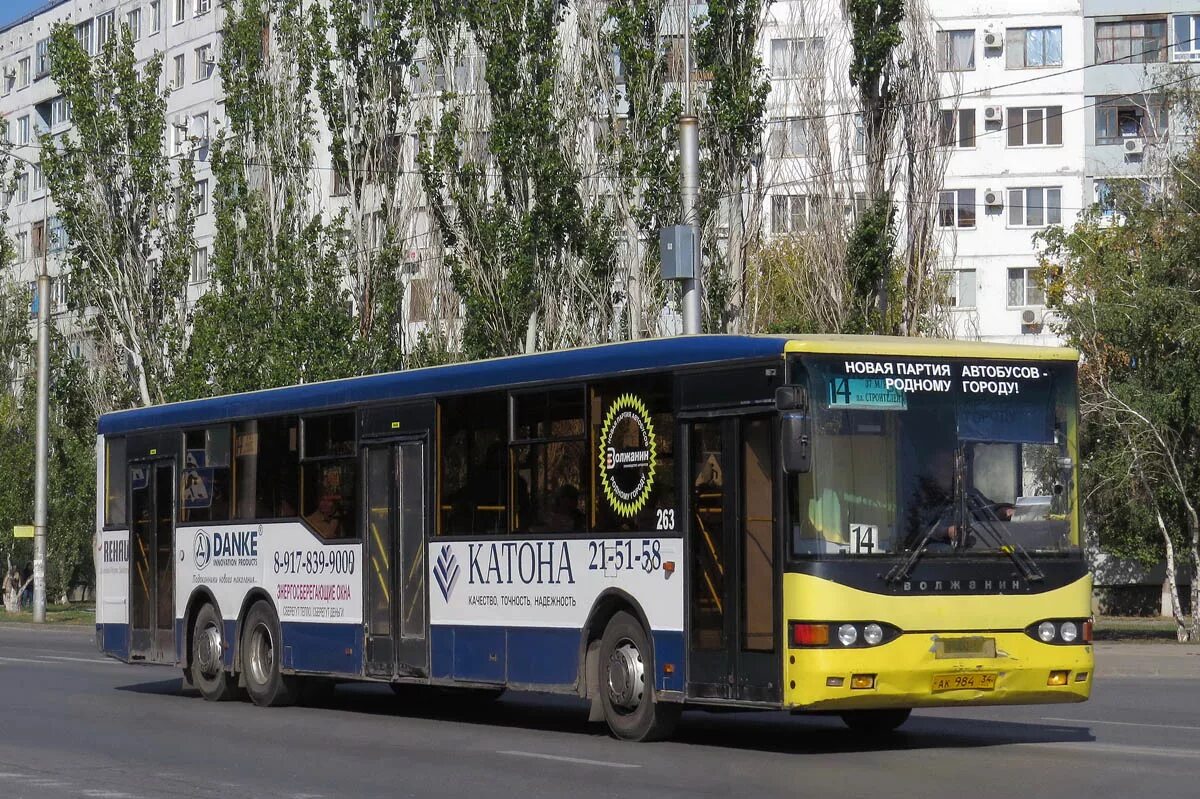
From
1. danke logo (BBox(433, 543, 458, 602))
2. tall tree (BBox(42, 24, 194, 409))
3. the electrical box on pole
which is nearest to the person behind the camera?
danke logo (BBox(433, 543, 458, 602))

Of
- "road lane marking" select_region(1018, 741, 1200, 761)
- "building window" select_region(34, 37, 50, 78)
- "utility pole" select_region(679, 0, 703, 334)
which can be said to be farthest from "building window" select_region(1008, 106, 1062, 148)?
"road lane marking" select_region(1018, 741, 1200, 761)

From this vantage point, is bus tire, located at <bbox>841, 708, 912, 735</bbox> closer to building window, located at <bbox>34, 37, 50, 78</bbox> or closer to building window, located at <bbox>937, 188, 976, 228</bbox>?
building window, located at <bbox>937, 188, 976, 228</bbox>

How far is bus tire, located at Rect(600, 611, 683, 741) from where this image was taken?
1551cm

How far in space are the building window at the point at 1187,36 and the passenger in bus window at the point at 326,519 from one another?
50.2 m

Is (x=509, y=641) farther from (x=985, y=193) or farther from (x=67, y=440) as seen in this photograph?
(x=985, y=193)

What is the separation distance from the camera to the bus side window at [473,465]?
57.4 feet

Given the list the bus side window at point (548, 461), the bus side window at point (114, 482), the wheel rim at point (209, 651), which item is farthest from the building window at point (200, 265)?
the bus side window at point (548, 461)

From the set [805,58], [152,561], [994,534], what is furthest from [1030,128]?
[994,534]

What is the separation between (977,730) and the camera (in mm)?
17062

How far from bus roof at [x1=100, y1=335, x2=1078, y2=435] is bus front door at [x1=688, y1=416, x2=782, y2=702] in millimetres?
576

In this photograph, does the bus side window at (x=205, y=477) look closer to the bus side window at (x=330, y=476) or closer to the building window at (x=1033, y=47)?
the bus side window at (x=330, y=476)

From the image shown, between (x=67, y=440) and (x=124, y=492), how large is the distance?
31688 mm

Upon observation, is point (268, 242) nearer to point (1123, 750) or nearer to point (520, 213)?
point (520, 213)

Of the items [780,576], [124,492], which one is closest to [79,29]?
[124,492]
